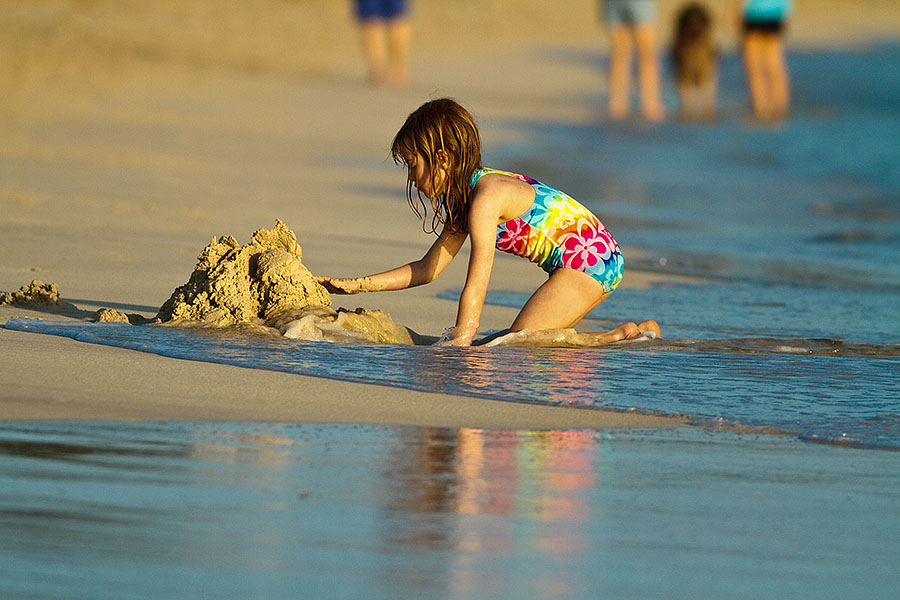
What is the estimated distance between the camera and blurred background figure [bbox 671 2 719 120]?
18203 millimetres

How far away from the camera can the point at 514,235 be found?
555cm

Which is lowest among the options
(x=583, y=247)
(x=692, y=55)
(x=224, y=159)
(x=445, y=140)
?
(x=583, y=247)

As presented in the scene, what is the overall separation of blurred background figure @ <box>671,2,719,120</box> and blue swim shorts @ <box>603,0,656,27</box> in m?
0.77

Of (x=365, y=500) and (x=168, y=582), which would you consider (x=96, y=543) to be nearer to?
(x=168, y=582)

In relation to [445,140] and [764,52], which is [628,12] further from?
[445,140]

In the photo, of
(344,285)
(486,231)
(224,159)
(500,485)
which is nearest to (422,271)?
(344,285)

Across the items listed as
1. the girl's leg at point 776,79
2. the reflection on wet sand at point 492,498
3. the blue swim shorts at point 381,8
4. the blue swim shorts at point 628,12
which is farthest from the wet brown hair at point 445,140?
the blue swim shorts at point 381,8

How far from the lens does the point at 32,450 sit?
340 cm

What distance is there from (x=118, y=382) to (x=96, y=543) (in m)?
1.49

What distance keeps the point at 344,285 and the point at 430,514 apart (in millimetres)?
2505

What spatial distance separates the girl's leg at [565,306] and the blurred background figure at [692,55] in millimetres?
13157

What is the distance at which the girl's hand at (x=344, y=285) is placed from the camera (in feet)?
17.8

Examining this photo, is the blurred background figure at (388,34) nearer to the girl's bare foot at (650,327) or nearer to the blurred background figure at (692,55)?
the blurred background figure at (692,55)

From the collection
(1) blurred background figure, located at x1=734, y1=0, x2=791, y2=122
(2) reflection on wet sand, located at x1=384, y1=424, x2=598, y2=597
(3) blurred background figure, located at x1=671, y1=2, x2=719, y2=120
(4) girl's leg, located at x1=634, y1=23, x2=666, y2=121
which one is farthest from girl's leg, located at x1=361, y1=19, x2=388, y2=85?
(2) reflection on wet sand, located at x1=384, y1=424, x2=598, y2=597
